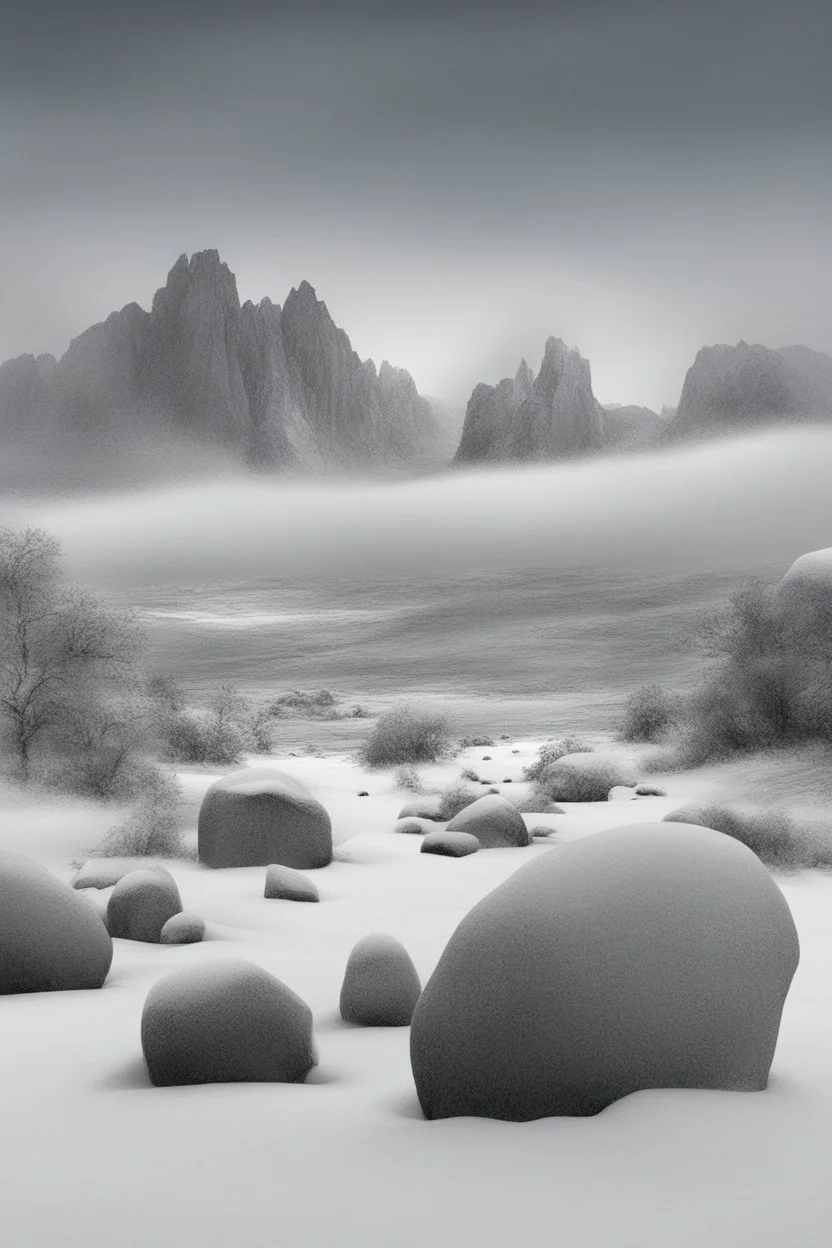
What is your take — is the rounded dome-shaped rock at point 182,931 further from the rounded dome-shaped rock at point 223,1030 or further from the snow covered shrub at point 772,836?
the snow covered shrub at point 772,836

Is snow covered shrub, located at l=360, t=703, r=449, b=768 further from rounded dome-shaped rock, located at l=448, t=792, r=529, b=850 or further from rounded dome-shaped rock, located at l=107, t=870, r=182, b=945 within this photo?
rounded dome-shaped rock, located at l=107, t=870, r=182, b=945

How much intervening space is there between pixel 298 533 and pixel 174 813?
6.32m

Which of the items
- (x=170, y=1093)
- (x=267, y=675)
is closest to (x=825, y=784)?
(x=267, y=675)

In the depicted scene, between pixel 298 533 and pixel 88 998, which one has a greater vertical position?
pixel 298 533

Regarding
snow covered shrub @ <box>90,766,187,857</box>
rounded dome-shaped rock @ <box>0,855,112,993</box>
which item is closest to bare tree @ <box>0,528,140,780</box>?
snow covered shrub @ <box>90,766,187,857</box>

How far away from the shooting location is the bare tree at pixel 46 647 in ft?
34.9

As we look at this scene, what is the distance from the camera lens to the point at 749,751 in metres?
12.7

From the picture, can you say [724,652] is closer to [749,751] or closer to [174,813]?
[749,751]

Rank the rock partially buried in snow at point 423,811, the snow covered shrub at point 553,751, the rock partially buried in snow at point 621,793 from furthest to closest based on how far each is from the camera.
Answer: the snow covered shrub at point 553,751, the rock partially buried in snow at point 621,793, the rock partially buried in snow at point 423,811

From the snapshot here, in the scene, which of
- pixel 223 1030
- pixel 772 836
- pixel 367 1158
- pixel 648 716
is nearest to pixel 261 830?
pixel 772 836

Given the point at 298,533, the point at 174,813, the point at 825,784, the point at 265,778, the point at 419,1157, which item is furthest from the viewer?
the point at 298,533

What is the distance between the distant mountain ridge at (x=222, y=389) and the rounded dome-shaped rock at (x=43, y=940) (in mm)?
11524

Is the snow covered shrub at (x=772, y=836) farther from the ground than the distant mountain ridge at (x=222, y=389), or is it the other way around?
the distant mountain ridge at (x=222, y=389)

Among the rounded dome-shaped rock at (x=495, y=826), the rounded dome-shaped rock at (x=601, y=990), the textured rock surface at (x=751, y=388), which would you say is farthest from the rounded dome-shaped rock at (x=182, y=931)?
the textured rock surface at (x=751, y=388)
